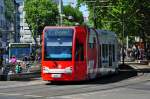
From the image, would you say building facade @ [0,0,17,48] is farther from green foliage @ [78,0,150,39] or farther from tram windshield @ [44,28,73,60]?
tram windshield @ [44,28,73,60]

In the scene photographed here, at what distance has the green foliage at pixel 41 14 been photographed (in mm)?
117938

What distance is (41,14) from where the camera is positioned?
11750 centimetres

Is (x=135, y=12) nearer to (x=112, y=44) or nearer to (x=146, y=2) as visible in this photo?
(x=146, y=2)

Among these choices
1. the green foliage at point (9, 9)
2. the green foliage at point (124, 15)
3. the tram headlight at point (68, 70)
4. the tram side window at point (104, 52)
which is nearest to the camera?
the tram headlight at point (68, 70)

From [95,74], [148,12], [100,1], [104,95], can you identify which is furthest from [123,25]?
[104,95]

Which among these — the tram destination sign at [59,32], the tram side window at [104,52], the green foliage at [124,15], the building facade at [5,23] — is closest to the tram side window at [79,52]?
the tram destination sign at [59,32]

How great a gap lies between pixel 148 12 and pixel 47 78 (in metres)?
36.3

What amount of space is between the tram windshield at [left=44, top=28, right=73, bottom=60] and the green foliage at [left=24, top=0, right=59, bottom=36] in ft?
278

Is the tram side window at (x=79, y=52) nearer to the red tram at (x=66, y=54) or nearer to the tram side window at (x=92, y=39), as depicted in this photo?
the red tram at (x=66, y=54)

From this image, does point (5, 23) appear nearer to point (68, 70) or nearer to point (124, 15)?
point (124, 15)

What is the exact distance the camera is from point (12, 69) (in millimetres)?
41906

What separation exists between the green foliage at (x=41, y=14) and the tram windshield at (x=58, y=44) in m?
84.6

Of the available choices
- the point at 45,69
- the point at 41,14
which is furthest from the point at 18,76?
the point at 41,14

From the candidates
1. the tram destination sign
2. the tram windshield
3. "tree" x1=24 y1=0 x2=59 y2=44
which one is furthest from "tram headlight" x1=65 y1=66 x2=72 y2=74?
"tree" x1=24 y1=0 x2=59 y2=44
